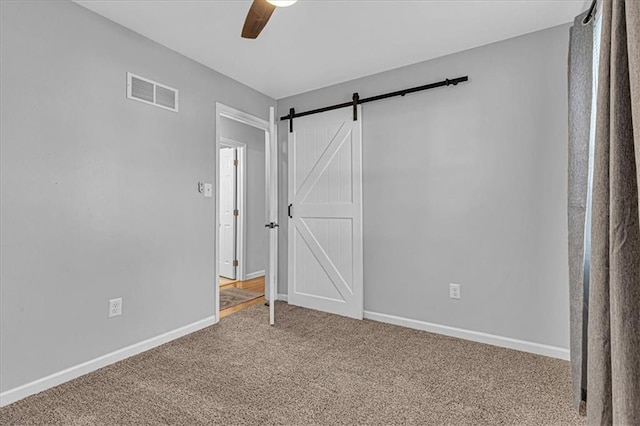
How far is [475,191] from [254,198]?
339 centimetres

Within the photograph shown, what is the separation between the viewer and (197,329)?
3.07 meters

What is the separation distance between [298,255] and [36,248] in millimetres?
2364

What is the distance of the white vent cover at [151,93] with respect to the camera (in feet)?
8.44

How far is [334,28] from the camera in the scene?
2533 millimetres

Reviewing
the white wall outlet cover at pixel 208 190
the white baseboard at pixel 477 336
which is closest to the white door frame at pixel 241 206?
the white wall outlet cover at pixel 208 190

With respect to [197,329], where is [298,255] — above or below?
above

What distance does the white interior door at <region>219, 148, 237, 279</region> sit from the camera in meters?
5.26

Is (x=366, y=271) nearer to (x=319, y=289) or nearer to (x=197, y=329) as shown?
(x=319, y=289)

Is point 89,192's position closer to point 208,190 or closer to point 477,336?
point 208,190

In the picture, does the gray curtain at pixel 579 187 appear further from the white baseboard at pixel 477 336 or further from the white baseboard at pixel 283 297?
the white baseboard at pixel 283 297

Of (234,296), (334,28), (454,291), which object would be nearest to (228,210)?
(234,296)

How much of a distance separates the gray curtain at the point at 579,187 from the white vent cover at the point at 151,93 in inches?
112

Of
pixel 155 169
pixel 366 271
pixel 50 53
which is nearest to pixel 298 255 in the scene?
pixel 366 271

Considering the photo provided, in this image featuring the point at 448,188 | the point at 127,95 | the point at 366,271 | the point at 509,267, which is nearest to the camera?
the point at 127,95
